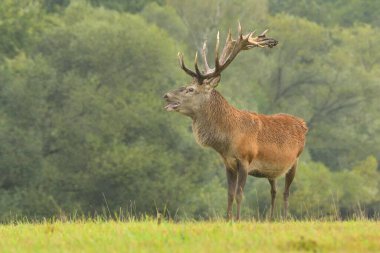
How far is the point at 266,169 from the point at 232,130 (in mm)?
893

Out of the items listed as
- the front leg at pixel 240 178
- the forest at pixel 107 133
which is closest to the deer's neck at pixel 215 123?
the front leg at pixel 240 178

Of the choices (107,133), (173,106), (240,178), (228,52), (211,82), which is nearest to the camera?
(240,178)

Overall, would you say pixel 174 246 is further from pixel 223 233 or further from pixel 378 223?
pixel 378 223

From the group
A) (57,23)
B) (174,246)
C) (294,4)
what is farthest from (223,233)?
(294,4)

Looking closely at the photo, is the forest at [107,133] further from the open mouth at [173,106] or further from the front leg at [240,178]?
the front leg at [240,178]

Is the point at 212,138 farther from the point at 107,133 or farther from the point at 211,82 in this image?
the point at 107,133

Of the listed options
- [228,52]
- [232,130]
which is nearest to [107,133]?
[228,52]

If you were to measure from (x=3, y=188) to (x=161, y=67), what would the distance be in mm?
9033

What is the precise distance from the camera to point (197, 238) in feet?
35.6

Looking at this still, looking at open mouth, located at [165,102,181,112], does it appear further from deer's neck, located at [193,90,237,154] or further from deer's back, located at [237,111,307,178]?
deer's back, located at [237,111,307,178]

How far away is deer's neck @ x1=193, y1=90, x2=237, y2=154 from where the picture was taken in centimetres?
1541

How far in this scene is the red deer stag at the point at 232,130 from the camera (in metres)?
15.3

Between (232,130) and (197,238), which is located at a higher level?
(232,130)

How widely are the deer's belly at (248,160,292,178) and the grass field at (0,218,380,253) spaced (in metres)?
3.15
